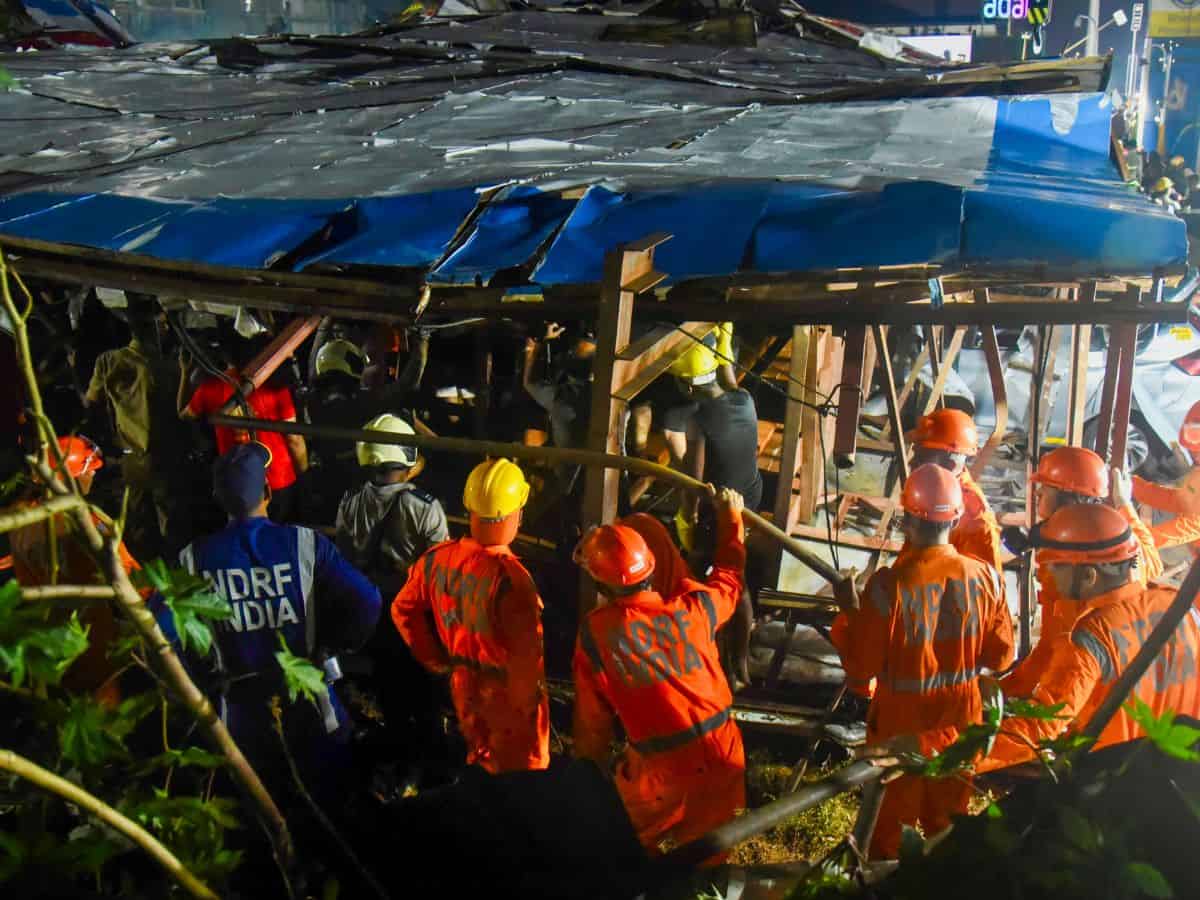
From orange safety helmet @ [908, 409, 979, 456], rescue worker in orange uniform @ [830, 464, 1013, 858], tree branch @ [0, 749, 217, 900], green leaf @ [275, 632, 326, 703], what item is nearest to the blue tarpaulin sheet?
rescue worker in orange uniform @ [830, 464, 1013, 858]

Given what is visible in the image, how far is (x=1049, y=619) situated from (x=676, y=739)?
191 centimetres

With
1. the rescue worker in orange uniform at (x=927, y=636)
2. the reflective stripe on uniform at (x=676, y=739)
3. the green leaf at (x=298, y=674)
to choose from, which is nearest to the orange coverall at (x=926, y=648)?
the rescue worker in orange uniform at (x=927, y=636)

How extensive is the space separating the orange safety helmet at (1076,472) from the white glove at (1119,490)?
376mm

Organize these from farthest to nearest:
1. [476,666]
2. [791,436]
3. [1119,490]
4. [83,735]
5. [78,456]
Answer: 1. [791,436]
2. [1119,490]
3. [78,456]
4. [476,666]
5. [83,735]

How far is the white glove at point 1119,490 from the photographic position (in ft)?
17.3

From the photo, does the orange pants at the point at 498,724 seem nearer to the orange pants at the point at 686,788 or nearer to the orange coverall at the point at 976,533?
the orange pants at the point at 686,788

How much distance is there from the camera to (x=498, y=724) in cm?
475

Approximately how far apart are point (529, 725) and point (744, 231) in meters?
2.59

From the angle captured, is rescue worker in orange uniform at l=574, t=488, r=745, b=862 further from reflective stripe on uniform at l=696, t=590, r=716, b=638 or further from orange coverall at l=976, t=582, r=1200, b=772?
orange coverall at l=976, t=582, r=1200, b=772

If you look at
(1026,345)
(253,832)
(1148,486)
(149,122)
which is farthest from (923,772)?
(1026,345)

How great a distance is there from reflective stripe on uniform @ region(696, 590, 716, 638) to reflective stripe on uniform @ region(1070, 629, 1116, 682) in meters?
1.42

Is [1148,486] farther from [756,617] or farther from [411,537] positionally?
[411,537]

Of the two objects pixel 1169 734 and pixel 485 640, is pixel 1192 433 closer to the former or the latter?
pixel 485 640

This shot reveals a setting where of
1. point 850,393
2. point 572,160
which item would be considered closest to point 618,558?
point 850,393
